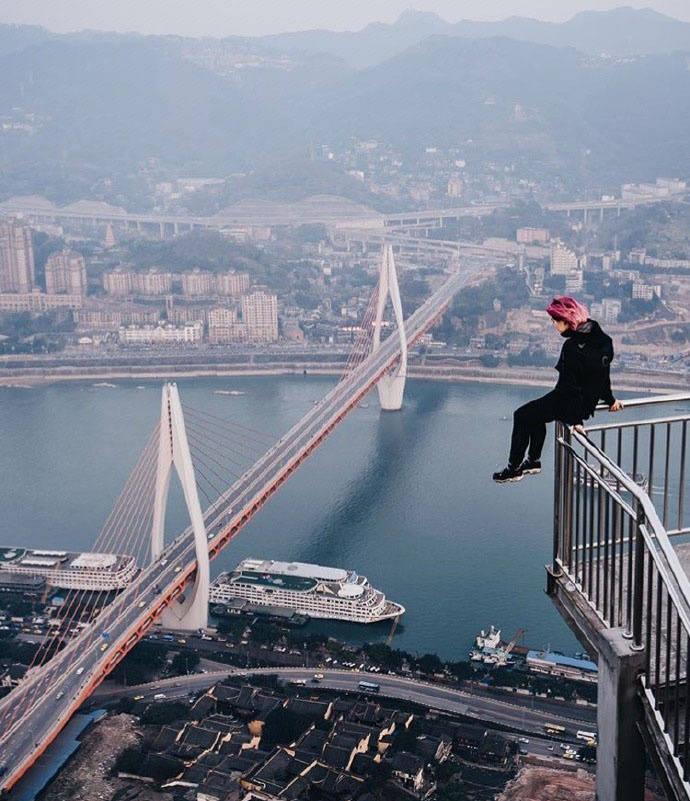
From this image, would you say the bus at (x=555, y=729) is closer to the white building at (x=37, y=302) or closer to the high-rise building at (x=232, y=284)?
the high-rise building at (x=232, y=284)

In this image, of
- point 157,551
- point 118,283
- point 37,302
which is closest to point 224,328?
point 118,283

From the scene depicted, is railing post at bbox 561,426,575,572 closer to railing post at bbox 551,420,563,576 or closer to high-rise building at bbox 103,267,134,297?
railing post at bbox 551,420,563,576

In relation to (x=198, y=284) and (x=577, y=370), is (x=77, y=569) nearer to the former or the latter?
(x=577, y=370)

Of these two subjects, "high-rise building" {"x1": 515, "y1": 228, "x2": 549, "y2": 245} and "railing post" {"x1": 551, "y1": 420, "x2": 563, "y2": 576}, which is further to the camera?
"high-rise building" {"x1": 515, "y1": 228, "x2": 549, "y2": 245}

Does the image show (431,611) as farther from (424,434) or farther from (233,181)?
(233,181)

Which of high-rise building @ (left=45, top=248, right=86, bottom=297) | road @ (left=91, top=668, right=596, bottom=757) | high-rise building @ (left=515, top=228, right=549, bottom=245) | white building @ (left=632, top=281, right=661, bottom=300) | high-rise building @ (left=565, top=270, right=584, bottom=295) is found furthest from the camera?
high-rise building @ (left=515, top=228, right=549, bottom=245)

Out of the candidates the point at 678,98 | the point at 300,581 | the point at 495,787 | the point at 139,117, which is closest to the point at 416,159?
the point at 678,98

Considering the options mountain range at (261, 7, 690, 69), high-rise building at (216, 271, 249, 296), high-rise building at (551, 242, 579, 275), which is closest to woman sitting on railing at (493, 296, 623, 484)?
high-rise building at (216, 271, 249, 296)
